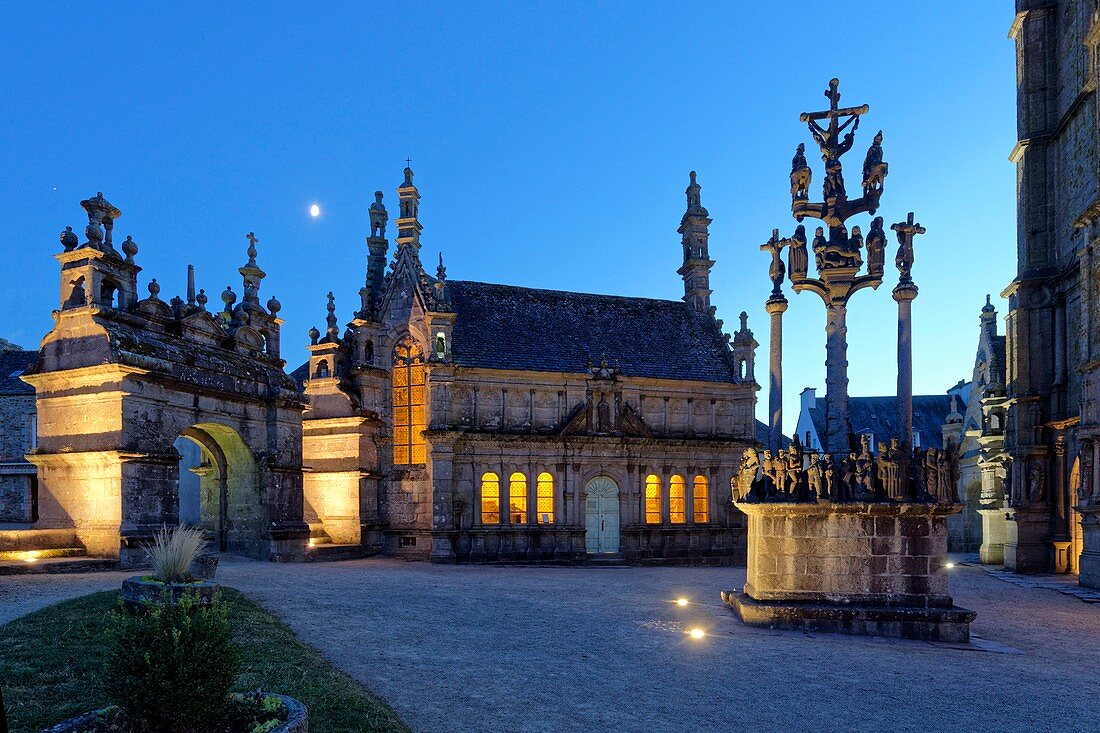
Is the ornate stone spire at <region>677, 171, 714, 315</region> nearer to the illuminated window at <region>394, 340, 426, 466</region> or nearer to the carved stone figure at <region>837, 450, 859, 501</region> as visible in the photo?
the illuminated window at <region>394, 340, 426, 466</region>

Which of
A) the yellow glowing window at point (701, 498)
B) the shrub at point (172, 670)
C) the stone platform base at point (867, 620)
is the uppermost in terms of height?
the shrub at point (172, 670)

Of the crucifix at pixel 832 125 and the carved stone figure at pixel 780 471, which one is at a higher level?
the crucifix at pixel 832 125

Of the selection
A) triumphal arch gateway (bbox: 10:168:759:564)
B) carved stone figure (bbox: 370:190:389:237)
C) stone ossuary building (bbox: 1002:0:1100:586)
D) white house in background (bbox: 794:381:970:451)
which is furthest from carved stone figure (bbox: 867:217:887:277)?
white house in background (bbox: 794:381:970:451)

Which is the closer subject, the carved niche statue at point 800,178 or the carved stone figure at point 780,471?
the carved stone figure at point 780,471

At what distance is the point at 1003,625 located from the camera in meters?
13.5

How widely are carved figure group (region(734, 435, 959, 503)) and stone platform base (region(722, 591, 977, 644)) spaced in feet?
5.79

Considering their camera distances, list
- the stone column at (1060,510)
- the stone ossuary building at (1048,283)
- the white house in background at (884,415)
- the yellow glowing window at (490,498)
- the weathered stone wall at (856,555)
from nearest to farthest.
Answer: the weathered stone wall at (856,555)
the stone ossuary building at (1048,283)
the stone column at (1060,510)
the yellow glowing window at (490,498)
the white house in background at (884,415)

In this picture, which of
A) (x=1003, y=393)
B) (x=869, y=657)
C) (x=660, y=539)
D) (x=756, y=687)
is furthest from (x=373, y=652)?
(x=1003, y=393)

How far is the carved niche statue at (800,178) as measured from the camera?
47.5 ft

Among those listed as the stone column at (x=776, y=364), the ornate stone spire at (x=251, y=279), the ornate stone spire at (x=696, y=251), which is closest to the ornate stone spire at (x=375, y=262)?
the ornate stone spire at (x=251, y=279)

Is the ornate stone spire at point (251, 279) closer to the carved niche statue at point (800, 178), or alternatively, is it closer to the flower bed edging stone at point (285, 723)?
the carved niche statue at point (800, 178)

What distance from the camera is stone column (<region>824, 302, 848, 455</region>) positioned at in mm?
13227

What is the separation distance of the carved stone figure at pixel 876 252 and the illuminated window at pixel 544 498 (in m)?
17.4

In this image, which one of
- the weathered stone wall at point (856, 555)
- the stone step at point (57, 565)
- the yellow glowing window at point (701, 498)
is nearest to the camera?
the weathered stone wall at point (856, 555)
